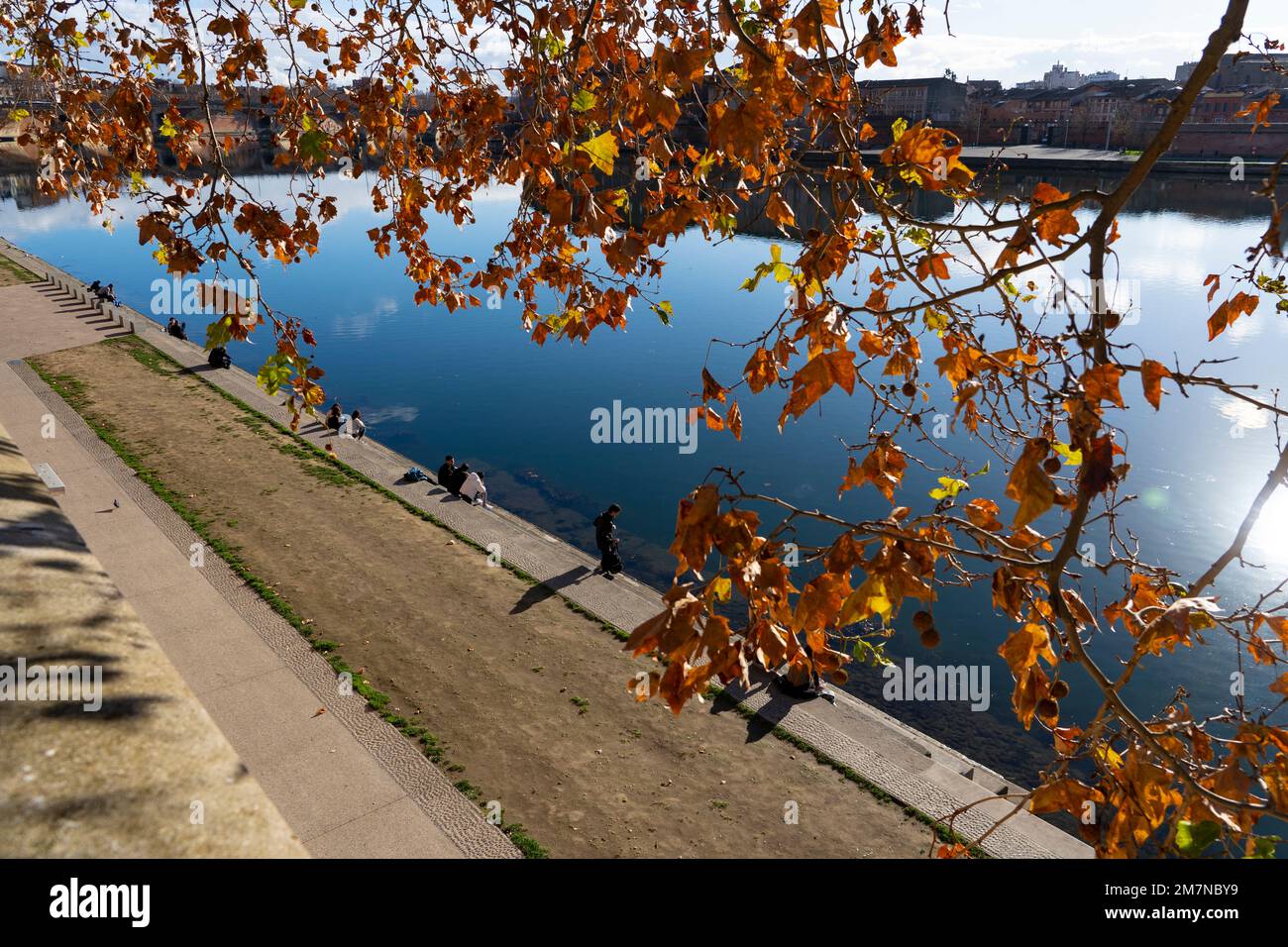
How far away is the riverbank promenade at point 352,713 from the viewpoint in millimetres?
8508

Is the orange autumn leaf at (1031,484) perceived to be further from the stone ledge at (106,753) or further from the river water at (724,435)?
the river water at (724,435)

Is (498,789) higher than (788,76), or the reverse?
(788,76)

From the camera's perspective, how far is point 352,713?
33.6 ft

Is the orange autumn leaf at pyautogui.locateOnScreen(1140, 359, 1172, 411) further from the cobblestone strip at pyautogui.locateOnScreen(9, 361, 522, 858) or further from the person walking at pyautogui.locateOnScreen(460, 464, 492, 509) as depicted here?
the person walking at pyautogui.locateOnScreen(460, 464, 492, 509)

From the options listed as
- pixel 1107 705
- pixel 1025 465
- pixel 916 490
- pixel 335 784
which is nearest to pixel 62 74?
pixel 335 784

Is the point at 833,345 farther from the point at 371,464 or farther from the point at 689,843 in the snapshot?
the point at 371,464

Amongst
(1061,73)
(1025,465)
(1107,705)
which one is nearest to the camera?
(1025,465)

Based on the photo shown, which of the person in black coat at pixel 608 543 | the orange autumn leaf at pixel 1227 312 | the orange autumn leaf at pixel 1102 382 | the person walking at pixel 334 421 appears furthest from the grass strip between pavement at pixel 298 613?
the orange autumn leaf at pixel 1227 312

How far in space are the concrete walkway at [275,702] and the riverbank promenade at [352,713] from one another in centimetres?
2

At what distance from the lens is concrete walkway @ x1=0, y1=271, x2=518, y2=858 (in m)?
8.33

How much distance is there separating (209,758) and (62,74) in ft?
30.0

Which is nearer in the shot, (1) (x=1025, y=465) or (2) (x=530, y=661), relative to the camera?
(1) (x=1025, y=465)

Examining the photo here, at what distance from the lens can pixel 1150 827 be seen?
9.84 ft

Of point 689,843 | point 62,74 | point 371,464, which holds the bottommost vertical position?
point 689,843
